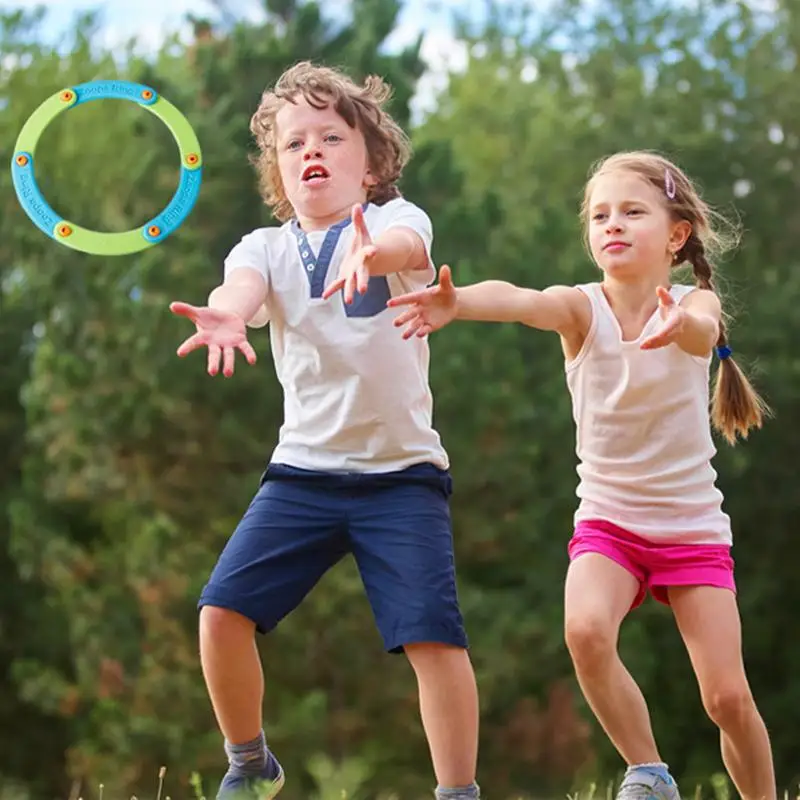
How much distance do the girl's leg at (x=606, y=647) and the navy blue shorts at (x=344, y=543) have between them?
32 cm

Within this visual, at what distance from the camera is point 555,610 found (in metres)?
17.0

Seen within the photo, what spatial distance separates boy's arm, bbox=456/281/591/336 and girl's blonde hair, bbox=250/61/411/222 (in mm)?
608

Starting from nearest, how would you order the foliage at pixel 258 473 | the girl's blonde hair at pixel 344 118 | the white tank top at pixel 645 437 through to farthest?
the white tank top at pixel 645 437
the girl's blonde hair at pixel 344 118
the foliage at pixel 258 473

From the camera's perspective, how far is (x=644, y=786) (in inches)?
164

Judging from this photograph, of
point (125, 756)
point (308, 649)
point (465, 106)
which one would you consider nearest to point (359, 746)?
point (308, 649)

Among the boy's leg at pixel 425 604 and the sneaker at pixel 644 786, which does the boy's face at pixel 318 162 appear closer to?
the boy's leg at pixel 425 604

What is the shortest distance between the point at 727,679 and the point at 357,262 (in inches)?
60.3

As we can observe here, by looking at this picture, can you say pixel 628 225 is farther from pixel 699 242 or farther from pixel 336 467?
pixel 336 467

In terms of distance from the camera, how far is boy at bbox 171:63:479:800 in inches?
159

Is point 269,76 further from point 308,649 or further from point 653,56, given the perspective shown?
point 653,56

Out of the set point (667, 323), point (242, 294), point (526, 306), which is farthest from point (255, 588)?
point (667, 323)

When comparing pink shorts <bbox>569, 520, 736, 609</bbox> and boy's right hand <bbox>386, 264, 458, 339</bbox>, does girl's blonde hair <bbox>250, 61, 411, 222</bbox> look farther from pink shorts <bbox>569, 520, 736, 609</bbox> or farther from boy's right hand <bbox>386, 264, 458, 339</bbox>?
pink shorts <bbox>569, 520, 736, 609</bbox>

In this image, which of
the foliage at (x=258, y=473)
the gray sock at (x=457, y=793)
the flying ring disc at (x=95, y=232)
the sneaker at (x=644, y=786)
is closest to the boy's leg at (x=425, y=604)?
the gray sock at (x=457, y=793)

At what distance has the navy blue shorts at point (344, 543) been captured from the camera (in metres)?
4.07
